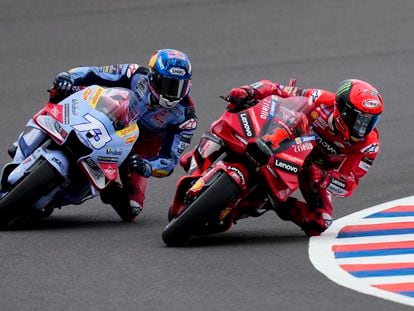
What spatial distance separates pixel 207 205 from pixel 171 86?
1.49 metres

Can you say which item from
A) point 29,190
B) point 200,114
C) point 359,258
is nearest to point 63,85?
point 29,190

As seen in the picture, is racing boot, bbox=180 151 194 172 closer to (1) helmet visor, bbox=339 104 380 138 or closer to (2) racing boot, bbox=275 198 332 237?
(2) racing boot, bbox=275 198 332 237

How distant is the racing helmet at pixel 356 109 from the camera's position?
10.3m

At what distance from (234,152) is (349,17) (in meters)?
8.82

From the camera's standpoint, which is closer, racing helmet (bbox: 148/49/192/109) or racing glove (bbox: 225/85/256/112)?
racing glove (bbox: 225/85/256/112)

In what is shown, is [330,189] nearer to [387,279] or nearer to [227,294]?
[387,279]

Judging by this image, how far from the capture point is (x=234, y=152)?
10.1 m

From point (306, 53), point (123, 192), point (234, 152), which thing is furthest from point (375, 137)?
point (306, 53)

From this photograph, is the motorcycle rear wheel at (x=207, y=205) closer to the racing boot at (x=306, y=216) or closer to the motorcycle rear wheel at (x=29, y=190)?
the racing boot at (x=306, y=216)

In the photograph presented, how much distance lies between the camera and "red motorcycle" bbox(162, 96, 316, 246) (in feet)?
32.1

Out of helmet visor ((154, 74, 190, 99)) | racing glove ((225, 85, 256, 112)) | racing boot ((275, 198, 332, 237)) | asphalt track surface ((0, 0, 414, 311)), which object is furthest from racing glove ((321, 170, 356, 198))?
helmet visor ((154, 74, 190, 99))

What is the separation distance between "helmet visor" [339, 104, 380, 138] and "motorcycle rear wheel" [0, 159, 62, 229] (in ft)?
7.49

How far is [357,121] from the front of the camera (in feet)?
34.2

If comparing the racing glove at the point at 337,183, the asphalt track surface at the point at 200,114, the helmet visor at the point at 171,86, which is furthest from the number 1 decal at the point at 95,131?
the racing glove at the point at 337,183
